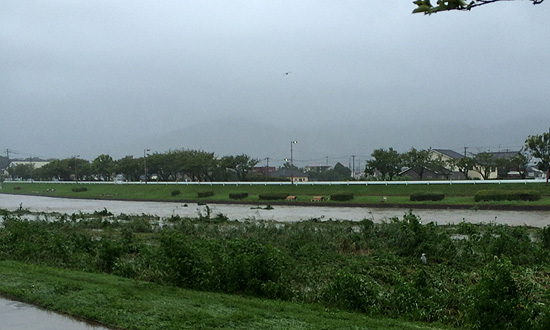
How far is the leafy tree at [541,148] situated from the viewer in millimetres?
45719

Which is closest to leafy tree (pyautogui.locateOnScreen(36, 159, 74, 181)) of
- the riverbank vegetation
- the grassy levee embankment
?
the grassy levee embankment

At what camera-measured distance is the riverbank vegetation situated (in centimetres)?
577

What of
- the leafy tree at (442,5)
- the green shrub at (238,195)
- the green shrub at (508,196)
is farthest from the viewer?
the green shrub at (238,195)

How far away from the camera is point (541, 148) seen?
152 ft

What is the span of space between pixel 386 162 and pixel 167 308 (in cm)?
5216

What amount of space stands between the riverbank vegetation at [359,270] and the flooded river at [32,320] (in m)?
0.43

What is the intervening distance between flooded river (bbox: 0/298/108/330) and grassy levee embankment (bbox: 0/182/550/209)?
2951 cm

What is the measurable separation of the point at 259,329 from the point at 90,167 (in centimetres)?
8920

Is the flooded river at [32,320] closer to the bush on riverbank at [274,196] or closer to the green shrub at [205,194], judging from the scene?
A: the bush on riverbank at [274,196]

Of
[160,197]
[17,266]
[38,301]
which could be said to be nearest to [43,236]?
[17,266]

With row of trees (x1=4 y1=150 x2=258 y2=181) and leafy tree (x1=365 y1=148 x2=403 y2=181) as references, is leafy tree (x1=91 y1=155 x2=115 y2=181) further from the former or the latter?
leafy tree (x1=365 y1=148 x2=403 y2=181)

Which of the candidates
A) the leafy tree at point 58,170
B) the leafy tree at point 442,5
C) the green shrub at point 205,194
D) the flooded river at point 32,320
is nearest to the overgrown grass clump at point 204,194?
the green shrub at point 205,194

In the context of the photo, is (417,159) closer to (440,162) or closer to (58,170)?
(440,162)

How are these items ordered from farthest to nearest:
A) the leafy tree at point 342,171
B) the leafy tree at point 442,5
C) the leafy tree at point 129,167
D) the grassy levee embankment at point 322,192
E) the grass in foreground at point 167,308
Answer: the leafy tree at point 342,171
the leafy tree at point 129,167
the grassy levee embankment at point 322,192
the grass in foreground at point 167,308
the leafy tree at point 442,5
